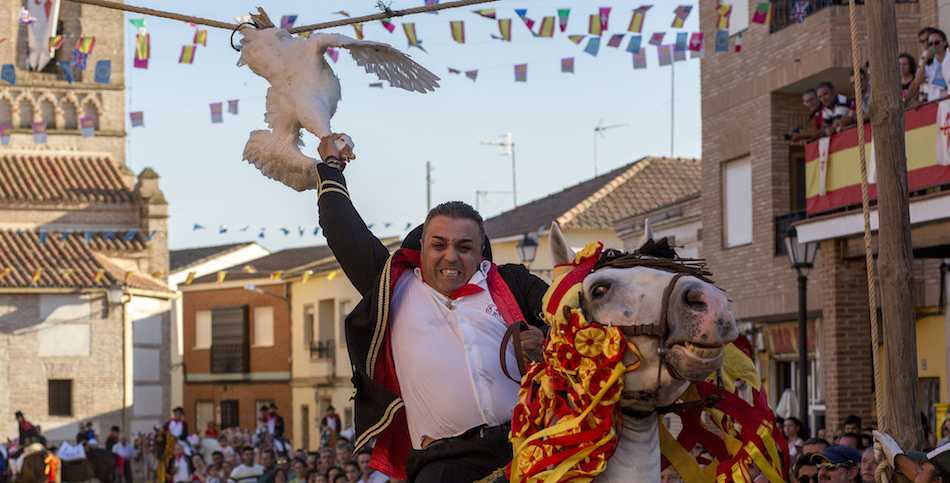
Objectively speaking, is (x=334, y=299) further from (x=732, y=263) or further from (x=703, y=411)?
(x=703, y=411)

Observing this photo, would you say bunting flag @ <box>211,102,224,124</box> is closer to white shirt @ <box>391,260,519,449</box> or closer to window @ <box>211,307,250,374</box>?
white shirt @ <box>391,260,519,449</box>

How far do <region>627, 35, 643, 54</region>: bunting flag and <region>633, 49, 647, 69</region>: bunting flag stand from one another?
0.10m

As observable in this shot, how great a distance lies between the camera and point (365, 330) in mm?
4691

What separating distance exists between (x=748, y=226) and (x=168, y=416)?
2197cm

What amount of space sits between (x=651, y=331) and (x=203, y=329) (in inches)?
1797

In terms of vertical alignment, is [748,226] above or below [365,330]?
above

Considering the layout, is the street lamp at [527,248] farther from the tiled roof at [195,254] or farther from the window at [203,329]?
the tiled roof at [195,254]

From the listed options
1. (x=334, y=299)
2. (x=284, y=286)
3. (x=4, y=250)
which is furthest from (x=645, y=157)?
(x=4, y=250)

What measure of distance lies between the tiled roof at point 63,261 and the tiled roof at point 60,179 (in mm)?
1031

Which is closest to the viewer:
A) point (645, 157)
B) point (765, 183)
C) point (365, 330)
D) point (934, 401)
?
point (365, 330)

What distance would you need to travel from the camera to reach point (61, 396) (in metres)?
35.6

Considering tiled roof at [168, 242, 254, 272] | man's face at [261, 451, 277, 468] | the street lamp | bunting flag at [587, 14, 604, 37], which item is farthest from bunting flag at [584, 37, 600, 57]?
tiled roof at [168, 242, 254, 272]

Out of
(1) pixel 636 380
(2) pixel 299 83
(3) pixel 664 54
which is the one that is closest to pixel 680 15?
(3) pixel 664 54

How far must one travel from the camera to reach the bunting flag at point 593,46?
Answer: 52.0ft
